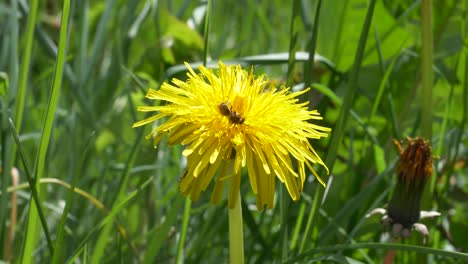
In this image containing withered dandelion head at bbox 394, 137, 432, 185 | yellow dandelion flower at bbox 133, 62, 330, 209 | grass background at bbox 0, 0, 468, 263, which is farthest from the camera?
grass background at bbox 0, 0, 468, 263

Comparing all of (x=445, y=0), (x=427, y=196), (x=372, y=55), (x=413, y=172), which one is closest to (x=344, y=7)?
(x=372, y=55)

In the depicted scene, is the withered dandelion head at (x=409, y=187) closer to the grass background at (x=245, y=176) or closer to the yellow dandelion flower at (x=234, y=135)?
the grass background at (x=245, y=176)

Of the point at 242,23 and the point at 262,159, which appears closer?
the point at 262,159

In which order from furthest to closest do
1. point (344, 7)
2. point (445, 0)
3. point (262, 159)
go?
point (445, 0) → point (344, 7) → point (262, 159)

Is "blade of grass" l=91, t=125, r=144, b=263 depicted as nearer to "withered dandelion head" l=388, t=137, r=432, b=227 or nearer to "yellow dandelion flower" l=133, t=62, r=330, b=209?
"yellow dandelion flower" l=133, t=62, r=330, b=209

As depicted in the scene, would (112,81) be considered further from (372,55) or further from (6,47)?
(372,55)

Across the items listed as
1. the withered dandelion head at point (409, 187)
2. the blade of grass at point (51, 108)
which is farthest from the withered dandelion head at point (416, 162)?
the blade of grass at point (51, 108)

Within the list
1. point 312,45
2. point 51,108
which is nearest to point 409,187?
point 312,45

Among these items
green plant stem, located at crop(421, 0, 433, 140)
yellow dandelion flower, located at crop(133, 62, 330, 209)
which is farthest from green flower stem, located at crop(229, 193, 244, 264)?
green plant stem, located at crop(421, 0, 433, 140)
